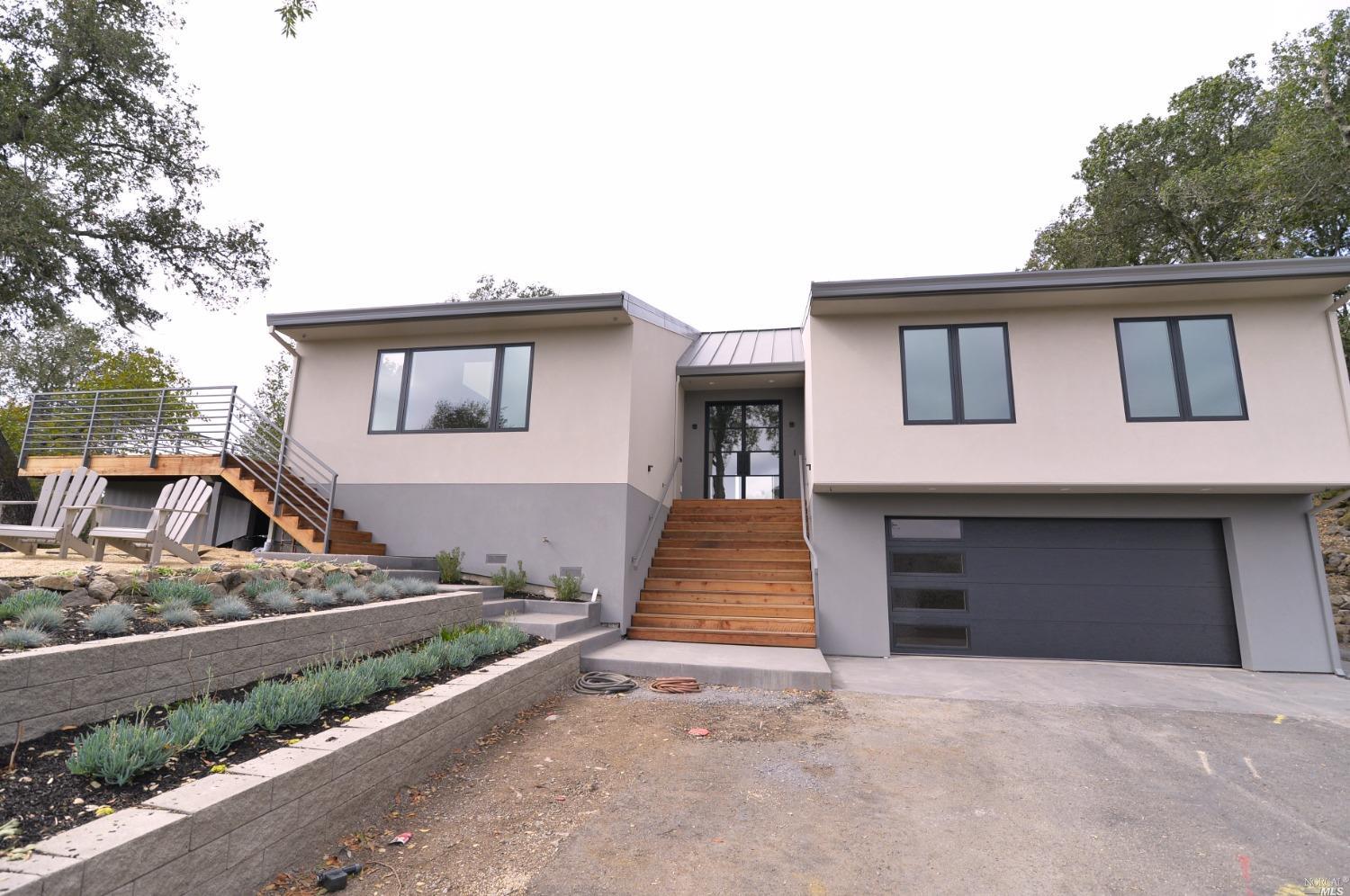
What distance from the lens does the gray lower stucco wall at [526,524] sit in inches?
334

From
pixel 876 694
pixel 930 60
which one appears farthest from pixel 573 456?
pixel 930 60

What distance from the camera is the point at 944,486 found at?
26.7ft

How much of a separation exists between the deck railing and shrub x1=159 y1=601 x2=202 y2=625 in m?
4.30

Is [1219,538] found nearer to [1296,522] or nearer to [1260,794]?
[1296,522]

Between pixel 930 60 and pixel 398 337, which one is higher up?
pixel 930 60

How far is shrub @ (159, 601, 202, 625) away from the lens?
373 centimetres

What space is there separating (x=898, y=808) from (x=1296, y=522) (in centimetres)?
834

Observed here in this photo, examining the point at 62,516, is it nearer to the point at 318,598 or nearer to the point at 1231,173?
the point at 318,598

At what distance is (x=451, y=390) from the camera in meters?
9.38

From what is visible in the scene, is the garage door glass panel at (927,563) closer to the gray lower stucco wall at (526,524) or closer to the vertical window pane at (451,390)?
the gray lower stucco wall at (526,524)

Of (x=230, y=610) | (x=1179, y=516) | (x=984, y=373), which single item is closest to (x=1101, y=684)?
(x=1179, y=516)

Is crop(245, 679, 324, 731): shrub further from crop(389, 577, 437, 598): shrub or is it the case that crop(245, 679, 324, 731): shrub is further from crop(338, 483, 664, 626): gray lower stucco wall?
crop(338, 483, 664, 626): gray lower stucco wall

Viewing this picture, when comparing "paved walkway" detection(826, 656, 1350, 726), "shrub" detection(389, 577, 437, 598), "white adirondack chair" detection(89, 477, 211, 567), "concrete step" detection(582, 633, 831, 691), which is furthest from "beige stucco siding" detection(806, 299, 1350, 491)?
"white adirondack chair" detection(89, 477, 211, 567)

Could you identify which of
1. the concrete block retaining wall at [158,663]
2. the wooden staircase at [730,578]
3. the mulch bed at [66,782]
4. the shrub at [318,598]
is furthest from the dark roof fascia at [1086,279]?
the mulch bed at [66,782]
